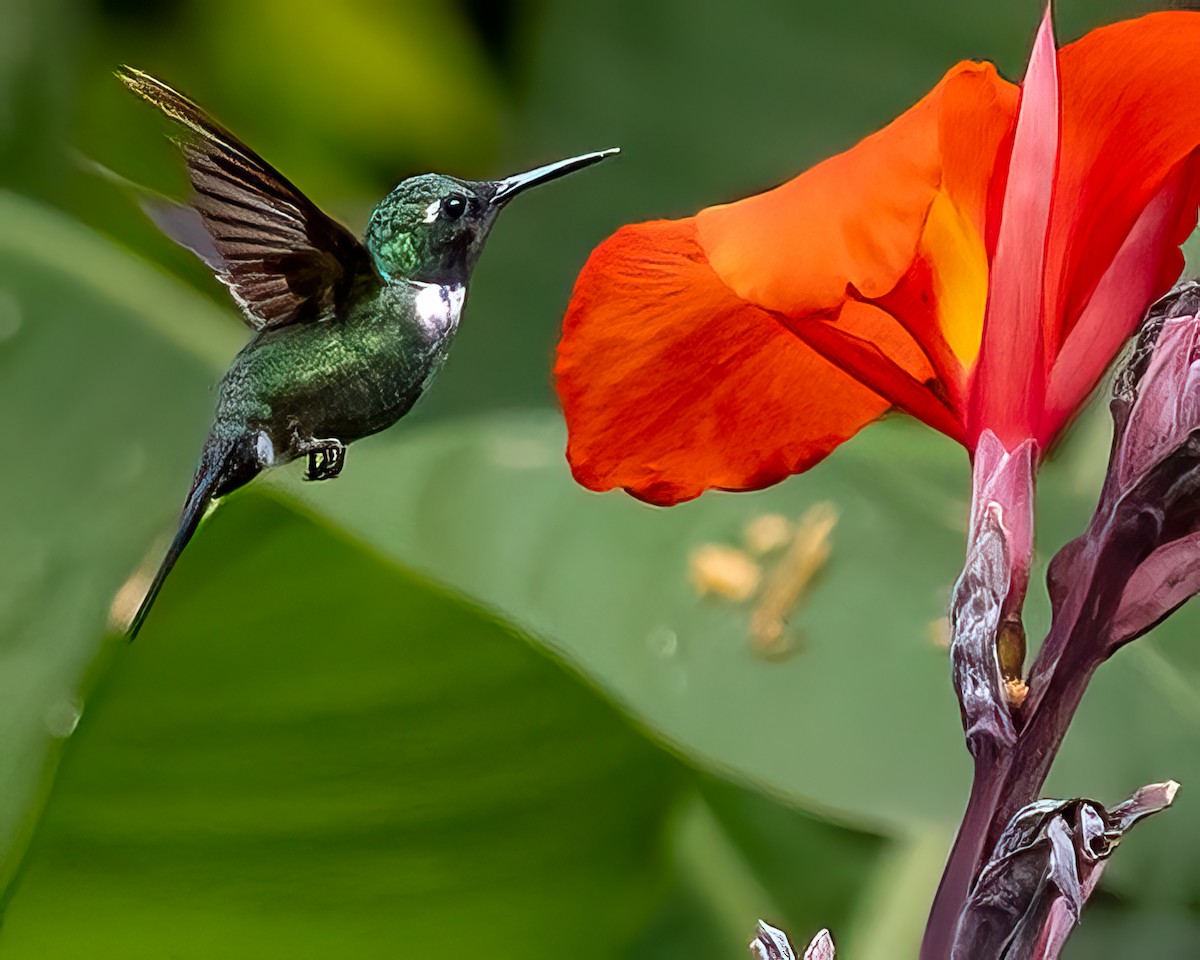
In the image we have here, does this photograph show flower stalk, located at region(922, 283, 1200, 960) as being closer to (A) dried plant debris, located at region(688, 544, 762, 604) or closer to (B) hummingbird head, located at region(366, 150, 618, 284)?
(B) hummingbird head, located at region(366, 150, 618, 284)

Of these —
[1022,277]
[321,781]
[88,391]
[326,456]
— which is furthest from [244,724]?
[1022,277]

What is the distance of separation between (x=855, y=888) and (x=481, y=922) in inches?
6.3

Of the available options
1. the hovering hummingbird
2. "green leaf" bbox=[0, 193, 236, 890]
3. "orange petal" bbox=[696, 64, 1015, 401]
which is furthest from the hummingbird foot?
"green leaf" bbox=[0, 193, 236, 890]

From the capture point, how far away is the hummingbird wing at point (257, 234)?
0.95 feet

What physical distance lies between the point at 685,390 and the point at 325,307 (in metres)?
0.09

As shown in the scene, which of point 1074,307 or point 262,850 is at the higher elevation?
point 1074,307

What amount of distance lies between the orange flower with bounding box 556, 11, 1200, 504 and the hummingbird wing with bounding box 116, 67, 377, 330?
0.06 meters

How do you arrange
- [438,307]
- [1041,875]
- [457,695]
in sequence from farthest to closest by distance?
[457,695] → [438,307] → [1041,875]

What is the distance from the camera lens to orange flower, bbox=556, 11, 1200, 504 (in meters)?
0.25

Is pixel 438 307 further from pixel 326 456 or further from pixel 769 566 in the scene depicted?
pixel 769 566

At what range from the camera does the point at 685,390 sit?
14.1 inches

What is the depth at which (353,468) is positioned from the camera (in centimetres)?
56

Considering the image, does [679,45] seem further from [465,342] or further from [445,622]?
[445,622]

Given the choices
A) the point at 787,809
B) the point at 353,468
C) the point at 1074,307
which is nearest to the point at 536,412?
the point at 353,468
